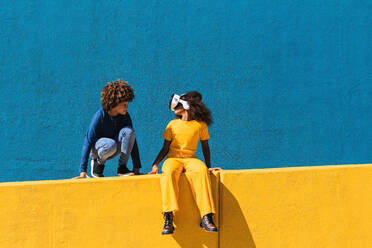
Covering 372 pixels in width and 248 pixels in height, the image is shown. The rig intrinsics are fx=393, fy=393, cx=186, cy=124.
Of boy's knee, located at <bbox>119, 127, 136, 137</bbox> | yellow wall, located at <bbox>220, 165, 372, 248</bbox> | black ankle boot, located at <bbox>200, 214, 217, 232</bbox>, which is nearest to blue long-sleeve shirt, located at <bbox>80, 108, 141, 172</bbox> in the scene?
boy's knee, located at <bbox>119, 127, 136, 137</bbox>

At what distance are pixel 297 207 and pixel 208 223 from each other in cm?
89

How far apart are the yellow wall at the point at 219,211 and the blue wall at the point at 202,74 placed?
182cm

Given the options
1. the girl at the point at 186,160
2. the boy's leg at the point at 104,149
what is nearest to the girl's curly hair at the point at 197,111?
the girl at the point at 186,160

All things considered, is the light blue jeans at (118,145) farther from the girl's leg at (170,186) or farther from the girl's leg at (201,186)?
the girl's leg at (201,186)

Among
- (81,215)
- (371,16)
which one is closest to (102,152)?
(81,215)

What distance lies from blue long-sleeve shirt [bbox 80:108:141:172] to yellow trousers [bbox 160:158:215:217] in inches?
25.7

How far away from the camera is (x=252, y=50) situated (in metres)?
5.36

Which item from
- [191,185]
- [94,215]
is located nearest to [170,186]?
[191,185]

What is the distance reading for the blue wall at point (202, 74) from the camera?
195 inches

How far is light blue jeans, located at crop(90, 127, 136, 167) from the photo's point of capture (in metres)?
3.62

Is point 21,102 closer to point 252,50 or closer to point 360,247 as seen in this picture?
point 252,50

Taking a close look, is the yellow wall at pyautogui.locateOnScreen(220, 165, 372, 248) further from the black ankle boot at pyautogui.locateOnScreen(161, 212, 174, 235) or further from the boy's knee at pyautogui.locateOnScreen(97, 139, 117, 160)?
the boy's knee at pyautogui.locateOnScreen(97, 139, 117, 160)

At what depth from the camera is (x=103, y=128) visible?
3715 millimetres

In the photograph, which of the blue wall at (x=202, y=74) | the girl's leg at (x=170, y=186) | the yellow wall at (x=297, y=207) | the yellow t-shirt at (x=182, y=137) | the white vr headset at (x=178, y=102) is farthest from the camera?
the blue wall at (x=202, y=74)
